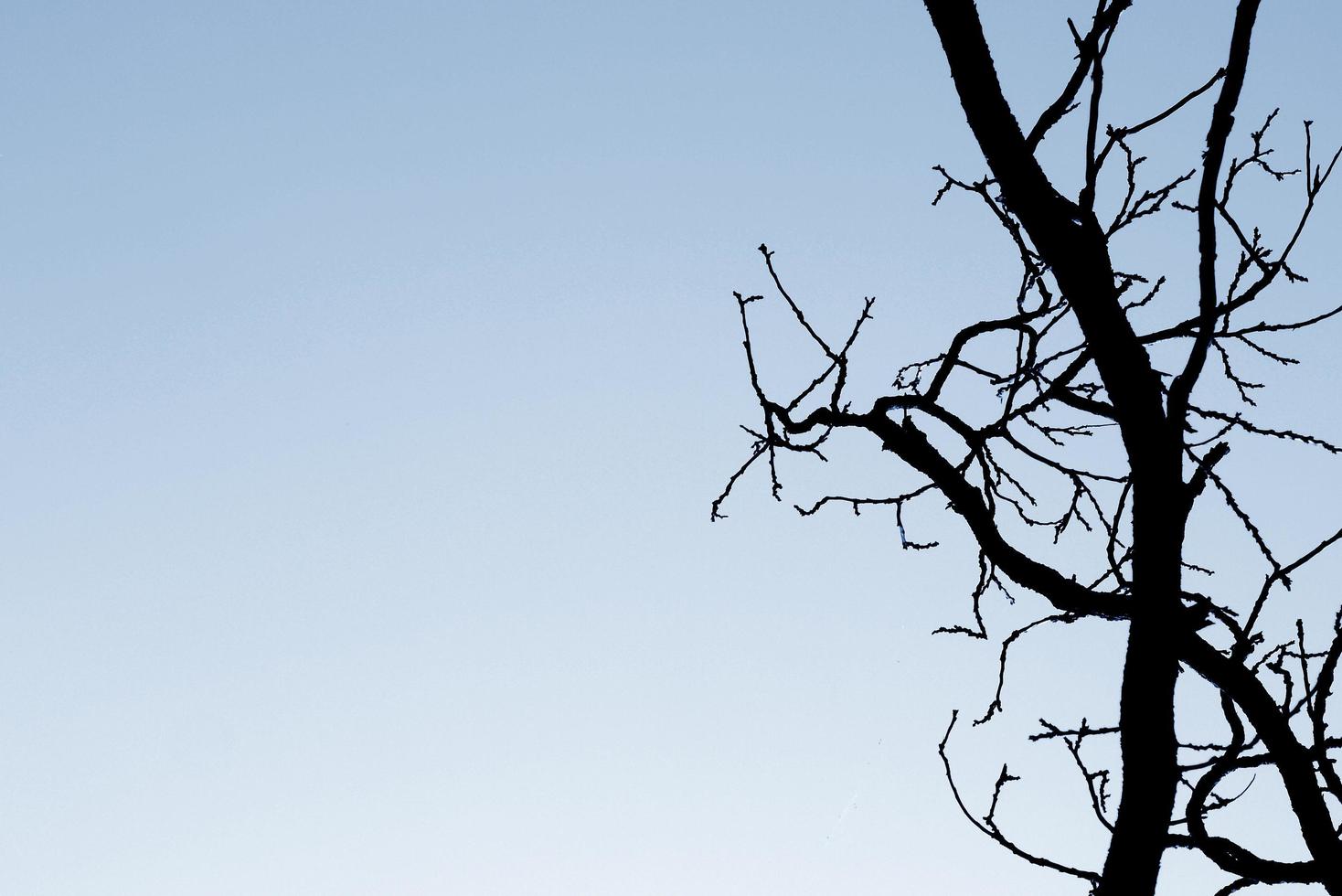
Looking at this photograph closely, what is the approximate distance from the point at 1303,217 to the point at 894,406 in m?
1.37

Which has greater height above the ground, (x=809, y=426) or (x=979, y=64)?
(x=979, y=64)

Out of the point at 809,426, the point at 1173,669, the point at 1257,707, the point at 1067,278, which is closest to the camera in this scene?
the point at 1173,669

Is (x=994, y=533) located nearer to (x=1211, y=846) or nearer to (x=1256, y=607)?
(x=1256, y=607)

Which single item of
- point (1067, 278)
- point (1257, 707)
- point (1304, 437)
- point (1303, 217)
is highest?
point (1304, 437)

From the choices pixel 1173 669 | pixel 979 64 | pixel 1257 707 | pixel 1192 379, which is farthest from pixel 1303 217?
pixel 1257 707

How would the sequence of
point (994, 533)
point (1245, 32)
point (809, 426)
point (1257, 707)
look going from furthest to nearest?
point (809, 426) → point (994, 533) → point (1257, 707) → point (1245, 32)

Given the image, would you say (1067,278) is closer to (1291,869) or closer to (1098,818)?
(1098,818)

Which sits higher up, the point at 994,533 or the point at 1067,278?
the point at 1067,278

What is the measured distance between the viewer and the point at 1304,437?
12.0 feet

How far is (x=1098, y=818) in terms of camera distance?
284 cm

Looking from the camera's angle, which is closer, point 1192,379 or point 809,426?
point 1192,379

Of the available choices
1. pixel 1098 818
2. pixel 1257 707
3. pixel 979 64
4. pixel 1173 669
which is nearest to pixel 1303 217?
pixel 979 64

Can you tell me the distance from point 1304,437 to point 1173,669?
1652 millimetres

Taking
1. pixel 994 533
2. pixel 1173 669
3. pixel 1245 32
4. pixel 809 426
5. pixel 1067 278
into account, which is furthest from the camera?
pixel 809 426
